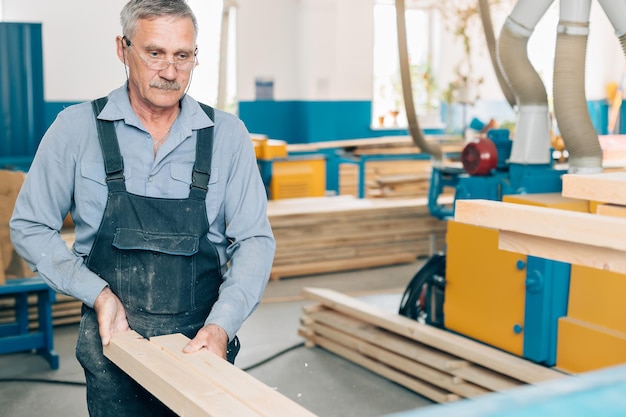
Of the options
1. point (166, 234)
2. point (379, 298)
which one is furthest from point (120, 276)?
point (379, 298)

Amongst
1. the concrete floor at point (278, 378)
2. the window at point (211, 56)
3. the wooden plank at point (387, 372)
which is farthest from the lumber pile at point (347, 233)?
the window at point (211, 56)

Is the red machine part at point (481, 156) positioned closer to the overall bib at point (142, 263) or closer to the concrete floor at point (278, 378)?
the concrete floor at point (278, 378)

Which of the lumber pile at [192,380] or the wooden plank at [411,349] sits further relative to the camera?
the wooden plank at [411,349]

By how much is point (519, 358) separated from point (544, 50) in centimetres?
1069

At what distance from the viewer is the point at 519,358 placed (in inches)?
158

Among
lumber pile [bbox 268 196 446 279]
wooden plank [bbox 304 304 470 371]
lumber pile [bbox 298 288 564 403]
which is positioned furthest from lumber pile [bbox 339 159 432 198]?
wooden plank [bbox 304 304 470 371]

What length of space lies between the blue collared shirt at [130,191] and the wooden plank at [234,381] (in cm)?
16

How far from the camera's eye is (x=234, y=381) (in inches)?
76.1

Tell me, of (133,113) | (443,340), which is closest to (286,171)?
(443,340)

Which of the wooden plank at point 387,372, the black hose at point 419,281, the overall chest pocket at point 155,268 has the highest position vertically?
the overall chest pocket at point 155,268

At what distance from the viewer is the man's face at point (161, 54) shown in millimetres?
2350

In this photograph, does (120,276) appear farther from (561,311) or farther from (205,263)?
(561,311)

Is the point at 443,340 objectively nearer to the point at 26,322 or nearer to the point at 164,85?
the point at 164,85

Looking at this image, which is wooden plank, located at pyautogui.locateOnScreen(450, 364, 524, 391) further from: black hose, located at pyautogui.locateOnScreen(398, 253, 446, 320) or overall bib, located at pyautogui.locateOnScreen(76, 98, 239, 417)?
overall bib, located at pyautogui.locateOnScreen(76, 98, 239, 417)
